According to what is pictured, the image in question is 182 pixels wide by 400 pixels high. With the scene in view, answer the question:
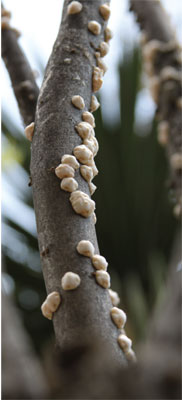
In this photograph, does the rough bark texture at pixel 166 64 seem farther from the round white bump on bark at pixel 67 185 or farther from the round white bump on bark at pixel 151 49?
the round white bump on bark at pixel 67 185

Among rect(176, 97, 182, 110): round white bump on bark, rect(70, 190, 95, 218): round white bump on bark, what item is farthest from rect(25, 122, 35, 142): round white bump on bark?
rect(176, 97, 182, 110): round white bump on bark

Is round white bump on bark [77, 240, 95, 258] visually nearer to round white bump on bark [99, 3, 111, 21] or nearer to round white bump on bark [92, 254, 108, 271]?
round white bump on bark [92, 254, 108, 271]

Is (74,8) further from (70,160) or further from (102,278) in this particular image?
(102,278)

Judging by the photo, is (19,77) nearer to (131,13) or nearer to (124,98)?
(131,13)

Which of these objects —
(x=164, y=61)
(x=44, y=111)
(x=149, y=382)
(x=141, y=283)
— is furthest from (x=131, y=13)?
(x=141, y=283)

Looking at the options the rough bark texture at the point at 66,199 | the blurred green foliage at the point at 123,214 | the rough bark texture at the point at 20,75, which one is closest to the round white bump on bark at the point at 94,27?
the rough bark texture at the point at 66,199

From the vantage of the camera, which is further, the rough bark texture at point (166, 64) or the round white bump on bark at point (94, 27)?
the rough bark texture at point (166, 64)

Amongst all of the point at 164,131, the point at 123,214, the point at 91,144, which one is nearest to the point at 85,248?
the point at 91,144
